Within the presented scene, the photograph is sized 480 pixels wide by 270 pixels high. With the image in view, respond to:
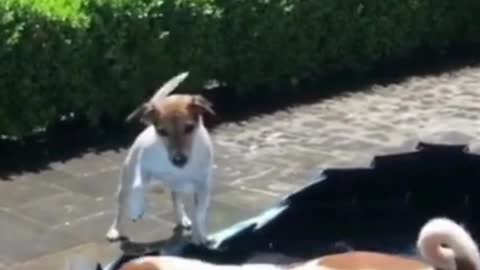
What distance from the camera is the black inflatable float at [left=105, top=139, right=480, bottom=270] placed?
4.66m

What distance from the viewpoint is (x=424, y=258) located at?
150 inches

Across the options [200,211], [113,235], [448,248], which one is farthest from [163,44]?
[448,248]

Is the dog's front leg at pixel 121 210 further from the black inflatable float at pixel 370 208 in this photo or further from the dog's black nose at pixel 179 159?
the black inflatable float at pixel 370 208

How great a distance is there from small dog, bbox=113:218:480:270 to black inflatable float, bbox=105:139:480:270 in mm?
694

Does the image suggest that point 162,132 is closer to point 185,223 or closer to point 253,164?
point 185,223

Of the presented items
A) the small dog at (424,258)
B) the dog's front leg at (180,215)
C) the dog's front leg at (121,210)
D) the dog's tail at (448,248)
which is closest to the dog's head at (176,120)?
the dog's front leg at (121,210)

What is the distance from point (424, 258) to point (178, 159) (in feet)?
9.26

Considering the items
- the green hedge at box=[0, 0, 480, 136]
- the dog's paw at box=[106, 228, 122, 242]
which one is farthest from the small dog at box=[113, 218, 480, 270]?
the green hedge at box=[0, 0, 480, 136]

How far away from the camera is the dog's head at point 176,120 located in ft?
21.3

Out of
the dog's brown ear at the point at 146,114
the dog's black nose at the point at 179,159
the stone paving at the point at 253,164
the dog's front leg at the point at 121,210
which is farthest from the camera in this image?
the stone paving at the point at 253,164

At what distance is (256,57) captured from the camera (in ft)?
35.1

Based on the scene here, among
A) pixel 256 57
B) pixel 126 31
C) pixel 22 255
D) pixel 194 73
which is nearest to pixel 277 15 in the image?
pixel 256 57

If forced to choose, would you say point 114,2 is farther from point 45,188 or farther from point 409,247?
point 409,247

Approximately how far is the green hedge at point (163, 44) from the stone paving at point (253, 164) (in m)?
0.51
